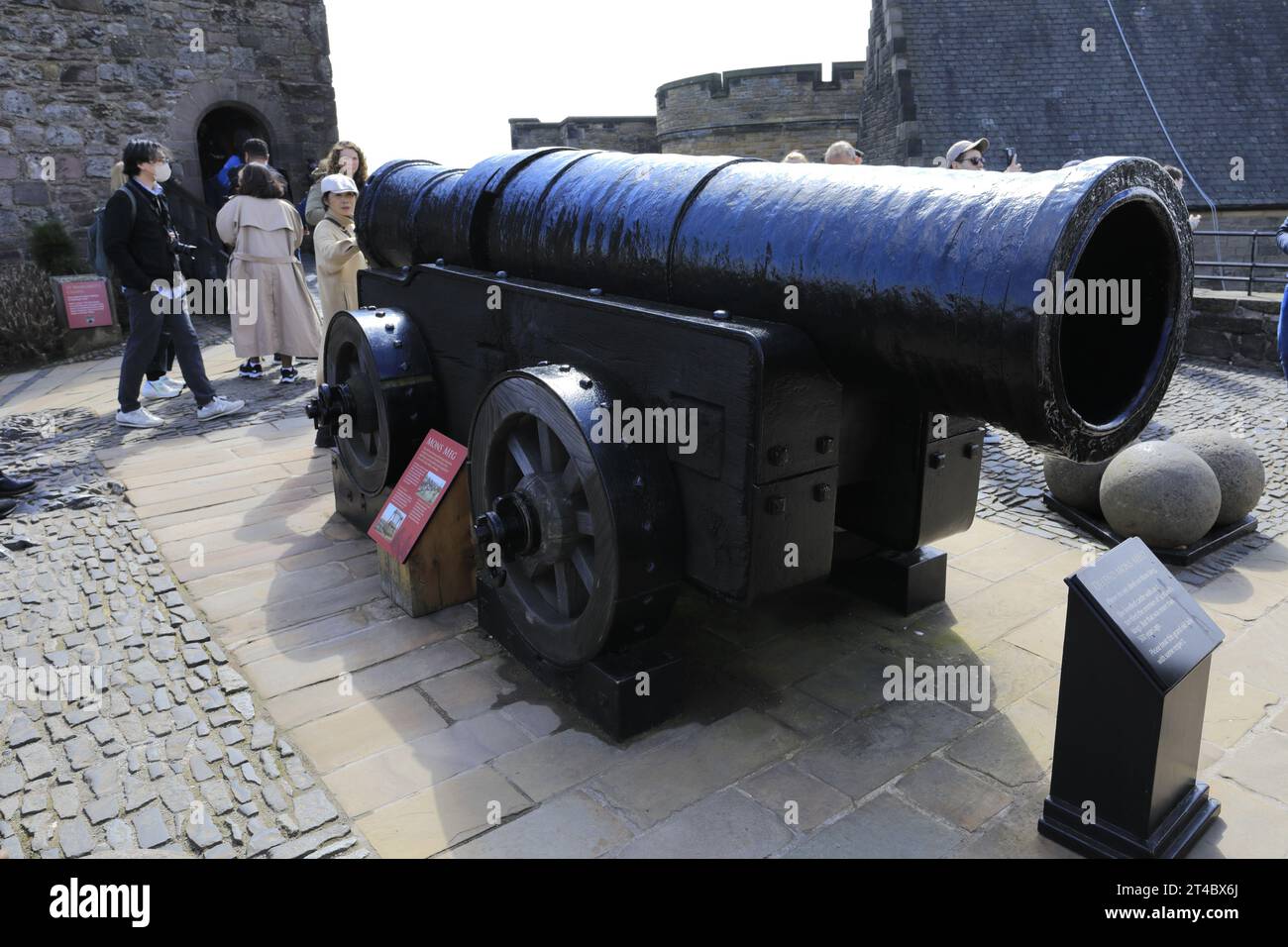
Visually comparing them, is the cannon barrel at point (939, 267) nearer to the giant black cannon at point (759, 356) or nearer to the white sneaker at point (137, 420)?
the giant black cannon at point (759, 356)

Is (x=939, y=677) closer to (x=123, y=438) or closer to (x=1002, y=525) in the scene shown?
(x=1002, y=525)

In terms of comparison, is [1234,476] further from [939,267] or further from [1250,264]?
[1250,264]

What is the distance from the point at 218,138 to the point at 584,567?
13021mm

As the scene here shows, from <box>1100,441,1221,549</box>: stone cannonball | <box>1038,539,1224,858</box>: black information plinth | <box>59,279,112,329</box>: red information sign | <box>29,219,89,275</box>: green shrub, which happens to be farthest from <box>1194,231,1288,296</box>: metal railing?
<box>29,219,89,275</box>: green shrub

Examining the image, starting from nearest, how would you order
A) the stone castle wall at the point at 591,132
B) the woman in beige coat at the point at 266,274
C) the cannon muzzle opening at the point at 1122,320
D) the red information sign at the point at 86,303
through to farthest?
the cannon muzzle opening at the point at 1122,320 → the woman in beige coat at the point at 266,274 → the red information sign at the point at 86,303 → the stone castle wall at the point at 591,132

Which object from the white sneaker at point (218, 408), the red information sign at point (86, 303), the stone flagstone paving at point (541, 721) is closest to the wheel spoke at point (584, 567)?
the stone flagstone paving at point (541, 721)

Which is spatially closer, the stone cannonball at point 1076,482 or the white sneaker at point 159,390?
the stone cannonball at point 1076,482

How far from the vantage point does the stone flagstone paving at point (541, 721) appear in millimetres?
2477

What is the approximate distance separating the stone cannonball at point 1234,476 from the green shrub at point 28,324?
9.51 m

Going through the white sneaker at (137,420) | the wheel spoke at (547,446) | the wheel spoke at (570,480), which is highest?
the wheel spoke at (547,446)

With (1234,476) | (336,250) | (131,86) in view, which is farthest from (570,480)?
(131,86)

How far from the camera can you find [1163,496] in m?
4.15

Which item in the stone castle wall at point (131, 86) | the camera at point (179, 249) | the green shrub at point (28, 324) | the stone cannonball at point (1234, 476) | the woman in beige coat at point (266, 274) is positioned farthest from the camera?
the stone castle wall at point (131, 86)

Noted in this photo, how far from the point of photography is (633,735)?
2.88 m
